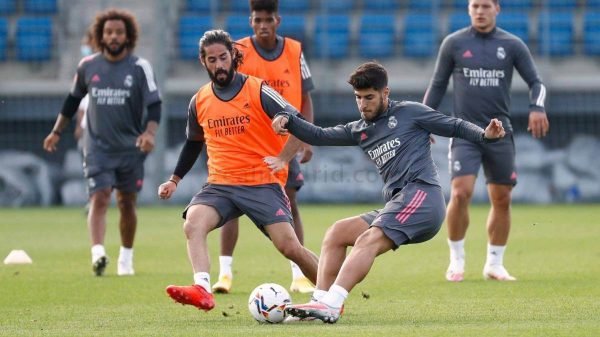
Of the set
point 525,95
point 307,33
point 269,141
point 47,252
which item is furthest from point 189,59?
point 269,141

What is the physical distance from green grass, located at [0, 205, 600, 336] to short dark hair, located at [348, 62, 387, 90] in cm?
147

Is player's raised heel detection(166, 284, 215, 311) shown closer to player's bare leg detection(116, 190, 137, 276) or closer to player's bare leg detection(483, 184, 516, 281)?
player's bare leg detection(483, 184, 516, 281)

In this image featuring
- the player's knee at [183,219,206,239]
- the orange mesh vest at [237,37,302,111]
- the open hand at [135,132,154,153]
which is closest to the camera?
the player's knee at [183,219,206,239]

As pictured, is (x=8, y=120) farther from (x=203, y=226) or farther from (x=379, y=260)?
(x=203, y=226)

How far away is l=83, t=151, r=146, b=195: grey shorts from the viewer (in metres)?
12.2

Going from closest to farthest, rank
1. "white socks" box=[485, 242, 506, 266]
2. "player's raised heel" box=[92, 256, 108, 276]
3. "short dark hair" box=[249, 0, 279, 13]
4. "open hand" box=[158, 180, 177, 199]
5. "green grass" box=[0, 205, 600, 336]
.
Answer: "green grass" box=[0, 205, 600, 336]
"open hand" box=[158, 180, 177, 199]
"short dark hair" box=[249, 0, 279, 13]
"white socks" box=[485, 242, 506, 266]
"player's raised heel" box=[92, 256, 108, 276]

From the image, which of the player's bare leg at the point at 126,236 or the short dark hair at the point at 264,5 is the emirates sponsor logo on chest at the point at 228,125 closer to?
the short dark hair at the point at 264,5

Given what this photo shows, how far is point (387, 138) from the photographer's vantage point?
26.4ft


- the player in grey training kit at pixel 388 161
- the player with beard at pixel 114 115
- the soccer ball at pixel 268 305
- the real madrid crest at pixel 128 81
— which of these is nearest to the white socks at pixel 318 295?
the player in grey training kit at pixel 388 161

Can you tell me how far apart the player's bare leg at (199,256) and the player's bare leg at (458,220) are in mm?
3112

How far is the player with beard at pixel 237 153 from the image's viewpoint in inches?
341

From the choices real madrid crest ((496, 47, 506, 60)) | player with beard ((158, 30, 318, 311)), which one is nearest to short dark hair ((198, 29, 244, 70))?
player with beard ((158, 30, 318, 311))

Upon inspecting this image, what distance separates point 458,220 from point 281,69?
2.15 m

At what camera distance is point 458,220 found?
36.8 feet
